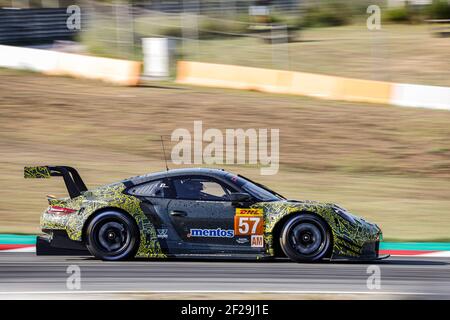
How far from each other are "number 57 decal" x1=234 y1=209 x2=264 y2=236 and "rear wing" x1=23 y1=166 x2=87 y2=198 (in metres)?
1.72

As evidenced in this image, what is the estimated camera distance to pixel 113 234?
874cm

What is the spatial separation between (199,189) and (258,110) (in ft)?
35.4

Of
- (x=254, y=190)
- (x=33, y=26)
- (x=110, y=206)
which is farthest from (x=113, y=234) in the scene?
(x=33, y=26)

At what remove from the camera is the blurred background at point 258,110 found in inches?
A: 571

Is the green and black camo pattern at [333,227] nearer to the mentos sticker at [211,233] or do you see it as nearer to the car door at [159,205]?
the mentos sticker at [211,233]

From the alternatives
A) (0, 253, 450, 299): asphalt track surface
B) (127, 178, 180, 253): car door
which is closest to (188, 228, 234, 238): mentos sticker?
(127, 178, 180, 253): car door

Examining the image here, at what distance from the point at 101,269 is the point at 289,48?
20.2m

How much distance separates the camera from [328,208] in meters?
8.77

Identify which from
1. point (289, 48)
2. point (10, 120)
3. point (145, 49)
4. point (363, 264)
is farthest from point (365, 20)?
point (363, 264)

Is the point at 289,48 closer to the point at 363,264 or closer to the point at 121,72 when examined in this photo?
the point at 121,72

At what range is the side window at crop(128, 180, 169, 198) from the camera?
890cm

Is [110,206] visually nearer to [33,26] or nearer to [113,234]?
[113,234]

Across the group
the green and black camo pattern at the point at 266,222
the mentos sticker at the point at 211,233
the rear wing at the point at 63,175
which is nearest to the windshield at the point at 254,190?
the green and black camo pattern at the point at 266,222

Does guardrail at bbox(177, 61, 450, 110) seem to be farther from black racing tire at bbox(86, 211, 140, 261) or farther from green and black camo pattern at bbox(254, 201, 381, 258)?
black racing tire at bbox(86, 211, 140, 261)
